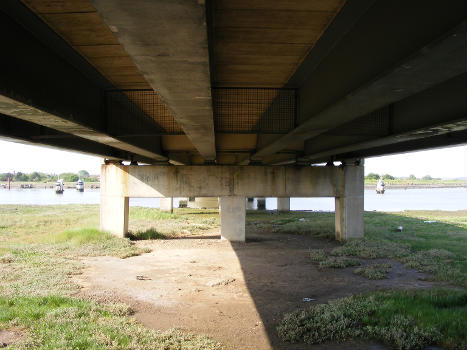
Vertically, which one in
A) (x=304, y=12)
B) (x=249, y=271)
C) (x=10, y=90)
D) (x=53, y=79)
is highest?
(x=304, y=12)

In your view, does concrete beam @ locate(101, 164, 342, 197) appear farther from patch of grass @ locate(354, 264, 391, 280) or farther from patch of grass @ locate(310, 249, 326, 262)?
patch of grass @ locate(354, 264, 391, 280)

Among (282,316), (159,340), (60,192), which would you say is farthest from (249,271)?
(60,192)

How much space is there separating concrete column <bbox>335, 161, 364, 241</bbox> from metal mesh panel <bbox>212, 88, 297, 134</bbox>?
31.4ft

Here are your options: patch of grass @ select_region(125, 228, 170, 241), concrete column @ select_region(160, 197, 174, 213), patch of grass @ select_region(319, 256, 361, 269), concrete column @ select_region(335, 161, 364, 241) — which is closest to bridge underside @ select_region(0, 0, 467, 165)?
patch of grass @ select_region(319, 256, 361, 269)

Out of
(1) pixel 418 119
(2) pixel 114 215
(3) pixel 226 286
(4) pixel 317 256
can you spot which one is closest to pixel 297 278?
(3) pixel 226 286

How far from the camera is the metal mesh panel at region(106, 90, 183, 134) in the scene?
26.2 ft

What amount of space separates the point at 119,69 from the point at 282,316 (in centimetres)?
527

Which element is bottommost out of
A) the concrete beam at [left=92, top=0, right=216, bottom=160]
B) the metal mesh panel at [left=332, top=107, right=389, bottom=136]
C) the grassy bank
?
the grassy bank

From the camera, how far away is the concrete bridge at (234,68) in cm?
345

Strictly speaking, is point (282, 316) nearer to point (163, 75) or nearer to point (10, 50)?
point (163, 75)

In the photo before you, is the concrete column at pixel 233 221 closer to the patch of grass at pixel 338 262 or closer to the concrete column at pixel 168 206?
the patch of grass at pixel 338 262

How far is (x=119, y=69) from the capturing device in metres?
6.53

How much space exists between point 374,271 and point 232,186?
7.87 m

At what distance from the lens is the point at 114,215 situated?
17.3 m
